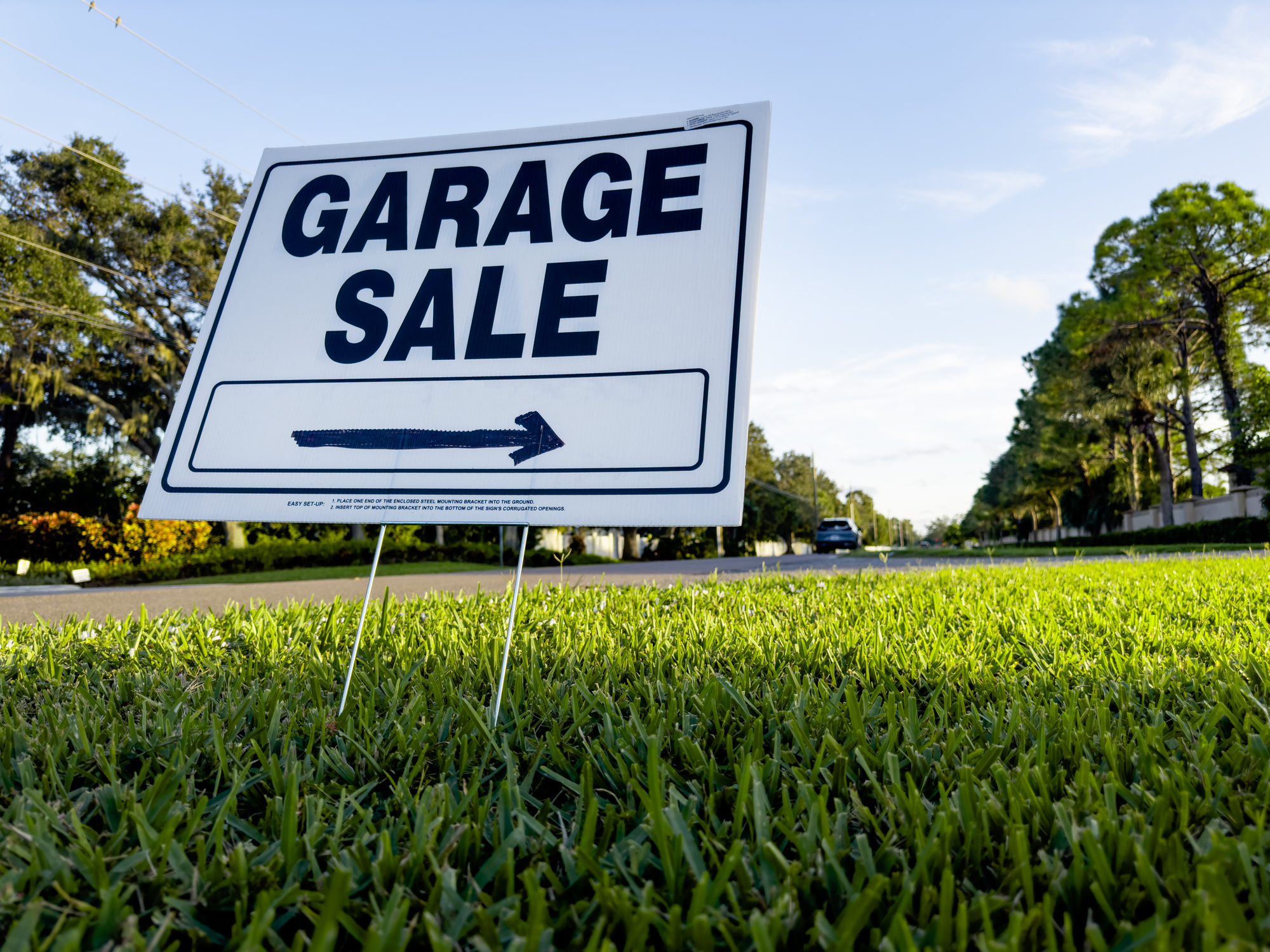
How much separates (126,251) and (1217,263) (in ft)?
124

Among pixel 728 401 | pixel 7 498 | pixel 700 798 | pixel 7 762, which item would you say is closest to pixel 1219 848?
pixel 700 798

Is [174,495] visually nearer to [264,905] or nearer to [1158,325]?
[264,905]

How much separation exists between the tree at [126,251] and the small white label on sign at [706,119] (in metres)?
23.2

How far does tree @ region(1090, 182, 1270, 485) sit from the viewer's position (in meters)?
27.3

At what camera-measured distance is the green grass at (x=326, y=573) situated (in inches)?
582

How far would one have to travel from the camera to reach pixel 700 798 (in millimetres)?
1395

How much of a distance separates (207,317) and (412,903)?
2084mm

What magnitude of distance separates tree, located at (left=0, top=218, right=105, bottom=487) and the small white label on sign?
23861 mm

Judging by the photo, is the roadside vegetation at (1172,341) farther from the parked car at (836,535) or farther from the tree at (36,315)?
the tree at (36,315)

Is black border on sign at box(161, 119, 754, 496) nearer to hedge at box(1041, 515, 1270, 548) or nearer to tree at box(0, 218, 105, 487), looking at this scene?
hedge at box(1041, 515, 1270, 548)

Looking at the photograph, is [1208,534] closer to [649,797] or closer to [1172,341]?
[1172,341]

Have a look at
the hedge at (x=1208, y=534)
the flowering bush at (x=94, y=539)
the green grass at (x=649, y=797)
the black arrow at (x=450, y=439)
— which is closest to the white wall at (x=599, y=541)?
the flowering bush at (x=94, y=539)

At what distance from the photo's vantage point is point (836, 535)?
31.9m

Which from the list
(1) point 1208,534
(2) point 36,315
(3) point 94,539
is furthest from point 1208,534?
(2) point 36,315
